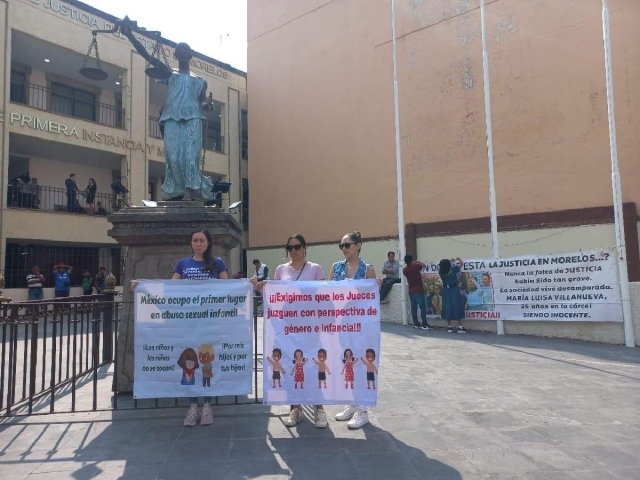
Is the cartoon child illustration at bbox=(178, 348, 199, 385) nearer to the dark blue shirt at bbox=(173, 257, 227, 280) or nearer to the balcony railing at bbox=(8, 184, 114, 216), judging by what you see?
the dark blue shirt at bbox=(173, 257, 227, 280)

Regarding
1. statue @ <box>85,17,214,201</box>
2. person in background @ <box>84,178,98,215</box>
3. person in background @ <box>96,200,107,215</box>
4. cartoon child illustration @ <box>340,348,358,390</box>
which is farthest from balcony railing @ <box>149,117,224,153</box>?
cartoon child illustration @ <box>340,348,358,390</box>

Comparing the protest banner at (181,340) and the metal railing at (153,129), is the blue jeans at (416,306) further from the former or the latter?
the metal railing at (153,129)

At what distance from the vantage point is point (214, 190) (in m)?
6.96

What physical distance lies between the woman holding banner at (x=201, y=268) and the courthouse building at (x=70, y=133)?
42.3 feet

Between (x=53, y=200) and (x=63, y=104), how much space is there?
4169 millimetres

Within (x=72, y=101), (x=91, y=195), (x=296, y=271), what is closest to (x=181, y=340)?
(x=296, y=271)

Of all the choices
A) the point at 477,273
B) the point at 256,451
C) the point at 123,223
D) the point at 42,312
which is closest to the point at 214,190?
the point at 123,223

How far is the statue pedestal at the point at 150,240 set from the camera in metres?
5.43

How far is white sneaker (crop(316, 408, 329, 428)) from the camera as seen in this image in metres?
4.37

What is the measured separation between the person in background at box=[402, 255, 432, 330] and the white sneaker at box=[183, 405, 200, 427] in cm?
764

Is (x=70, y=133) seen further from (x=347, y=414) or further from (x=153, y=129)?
(x=347, y=414)

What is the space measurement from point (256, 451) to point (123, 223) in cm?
300

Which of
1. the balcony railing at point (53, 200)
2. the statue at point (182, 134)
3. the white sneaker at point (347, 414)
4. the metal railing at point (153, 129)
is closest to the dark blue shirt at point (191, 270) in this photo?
the white sneaker at point (347, 414)

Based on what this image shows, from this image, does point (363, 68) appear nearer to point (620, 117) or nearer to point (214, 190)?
point (620, 117)
